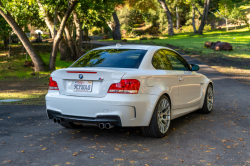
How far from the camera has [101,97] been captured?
4750mm

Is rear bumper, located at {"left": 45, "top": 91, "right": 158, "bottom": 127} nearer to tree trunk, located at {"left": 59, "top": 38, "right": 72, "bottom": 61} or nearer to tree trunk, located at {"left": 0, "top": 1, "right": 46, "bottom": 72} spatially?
tree trunk, located at {"left": 0, "top": 1, "right": 46, "bottom": 72}

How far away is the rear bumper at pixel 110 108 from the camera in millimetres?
4688

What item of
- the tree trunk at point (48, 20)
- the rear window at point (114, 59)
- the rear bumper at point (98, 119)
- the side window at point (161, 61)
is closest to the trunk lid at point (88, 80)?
the rear bumper at point (98, 119)

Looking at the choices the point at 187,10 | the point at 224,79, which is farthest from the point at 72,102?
the point at 187,10

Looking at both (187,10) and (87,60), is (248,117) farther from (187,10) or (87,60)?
(187,10)

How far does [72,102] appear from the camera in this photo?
4926mm

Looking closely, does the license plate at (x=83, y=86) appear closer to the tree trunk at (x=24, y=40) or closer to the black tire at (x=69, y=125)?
the black tire at (x=69, y=125)

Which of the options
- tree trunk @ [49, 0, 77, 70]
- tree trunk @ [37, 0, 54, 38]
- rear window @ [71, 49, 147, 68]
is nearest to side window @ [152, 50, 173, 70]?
rear window @ [71, 49, 147, 68]

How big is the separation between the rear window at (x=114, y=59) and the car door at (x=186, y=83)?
3.01ft

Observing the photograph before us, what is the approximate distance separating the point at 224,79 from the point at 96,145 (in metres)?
10.5

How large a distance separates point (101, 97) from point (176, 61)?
93.1 inches

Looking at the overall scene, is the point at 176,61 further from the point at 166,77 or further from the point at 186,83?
the point at 166,77

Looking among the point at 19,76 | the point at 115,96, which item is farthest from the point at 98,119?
the point at 19,76

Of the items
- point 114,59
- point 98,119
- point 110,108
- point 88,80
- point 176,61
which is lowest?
point 98,119
